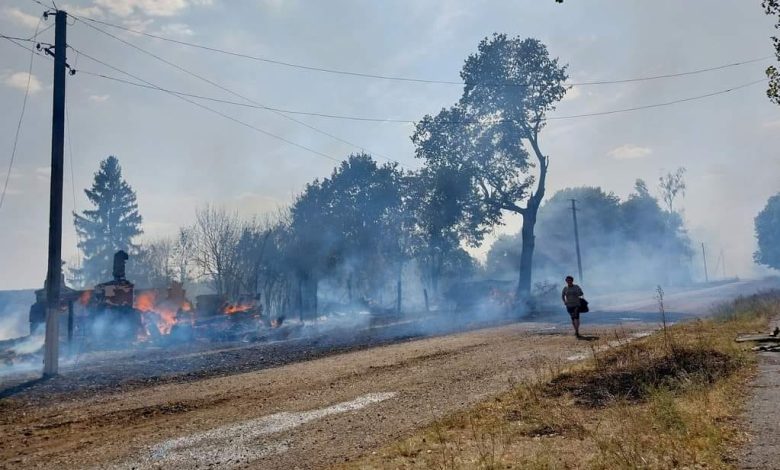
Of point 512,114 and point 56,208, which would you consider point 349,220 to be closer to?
point 512,114

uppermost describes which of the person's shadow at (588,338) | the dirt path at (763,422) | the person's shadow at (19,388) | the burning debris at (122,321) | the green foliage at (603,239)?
the green foliage at (603,239)

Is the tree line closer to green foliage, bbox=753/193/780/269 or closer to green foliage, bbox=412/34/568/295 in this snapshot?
green foliage, bbox=412/34/568/295

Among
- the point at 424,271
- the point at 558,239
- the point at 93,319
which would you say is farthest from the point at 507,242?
the point at 93,319

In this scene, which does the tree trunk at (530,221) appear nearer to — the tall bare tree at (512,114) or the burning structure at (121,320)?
the tall bare tree at (512,114)

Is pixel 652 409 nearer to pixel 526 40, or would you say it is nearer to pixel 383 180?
pixel 526 40

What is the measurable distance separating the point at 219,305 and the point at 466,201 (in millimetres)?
19268

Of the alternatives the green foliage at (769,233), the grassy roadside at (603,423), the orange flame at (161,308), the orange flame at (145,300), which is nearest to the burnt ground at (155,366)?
the orange flame at (161,308)

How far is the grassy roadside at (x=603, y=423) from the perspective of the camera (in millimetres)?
5059

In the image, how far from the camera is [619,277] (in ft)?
246

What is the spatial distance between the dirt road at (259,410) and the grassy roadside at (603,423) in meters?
0.72

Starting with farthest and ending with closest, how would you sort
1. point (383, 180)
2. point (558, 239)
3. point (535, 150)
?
point (558, 239) < point (383, 180) < point (535, 150)

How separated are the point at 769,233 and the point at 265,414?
100m

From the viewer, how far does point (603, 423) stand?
249 inches

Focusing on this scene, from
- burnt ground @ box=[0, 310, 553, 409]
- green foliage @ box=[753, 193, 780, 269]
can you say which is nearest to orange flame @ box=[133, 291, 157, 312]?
burnt ground @ box=[0, 310, 553, 409]
